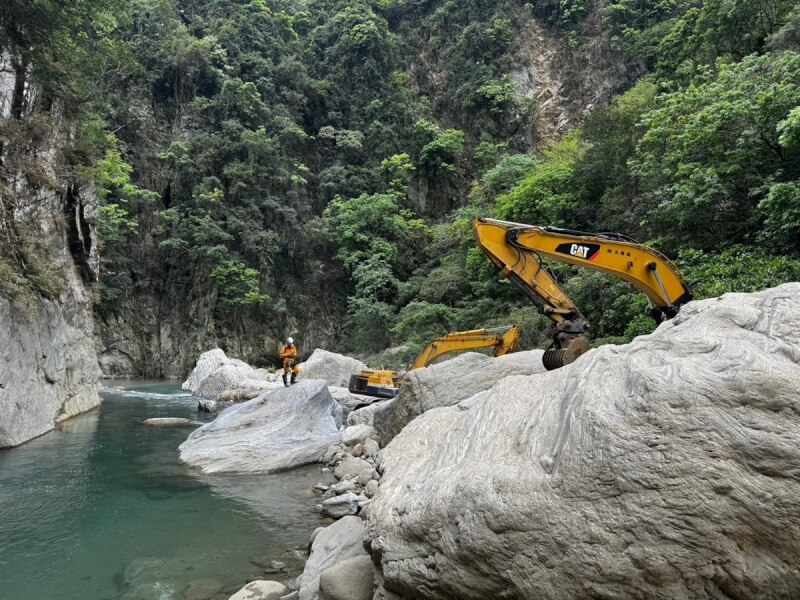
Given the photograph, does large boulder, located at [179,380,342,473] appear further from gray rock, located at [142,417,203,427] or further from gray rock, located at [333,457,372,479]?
gray rock, located at [142,417,203,427]

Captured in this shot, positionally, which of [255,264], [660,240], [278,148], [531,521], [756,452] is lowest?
[531,521]

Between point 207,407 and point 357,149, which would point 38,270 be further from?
point 357,149

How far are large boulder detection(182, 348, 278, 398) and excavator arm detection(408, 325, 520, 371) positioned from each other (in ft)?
33.6

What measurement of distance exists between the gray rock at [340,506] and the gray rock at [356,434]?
10.1 feet

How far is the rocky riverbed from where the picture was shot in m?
2.45

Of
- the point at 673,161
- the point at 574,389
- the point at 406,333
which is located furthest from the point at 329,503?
the point at 406,333

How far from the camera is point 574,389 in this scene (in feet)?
11.0

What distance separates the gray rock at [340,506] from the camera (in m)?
6.68

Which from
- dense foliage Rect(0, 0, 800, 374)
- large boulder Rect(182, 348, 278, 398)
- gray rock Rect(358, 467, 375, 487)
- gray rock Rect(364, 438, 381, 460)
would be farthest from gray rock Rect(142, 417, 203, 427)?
dense foliage Rect(0, 0, 800, 374)

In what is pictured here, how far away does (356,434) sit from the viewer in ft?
34.0

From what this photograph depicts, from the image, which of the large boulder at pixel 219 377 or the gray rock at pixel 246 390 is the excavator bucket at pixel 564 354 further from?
the large boulder at pixel 219 377

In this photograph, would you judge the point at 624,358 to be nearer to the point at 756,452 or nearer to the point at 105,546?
the point at 756,452

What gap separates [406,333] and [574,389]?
2174 centimetres

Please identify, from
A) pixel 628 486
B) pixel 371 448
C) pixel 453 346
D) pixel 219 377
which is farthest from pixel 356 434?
pixel 219 377
